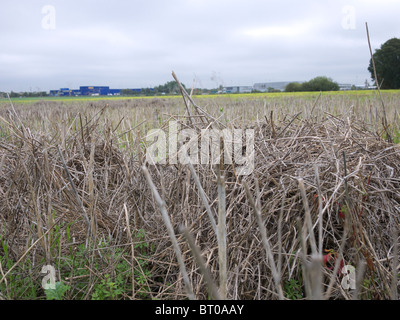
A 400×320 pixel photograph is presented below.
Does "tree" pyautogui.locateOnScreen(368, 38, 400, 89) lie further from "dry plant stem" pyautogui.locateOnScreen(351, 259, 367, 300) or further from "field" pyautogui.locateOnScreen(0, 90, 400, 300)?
"dry plant stem" pyautogui.locateOnScreen(351, 259, 367, 300)

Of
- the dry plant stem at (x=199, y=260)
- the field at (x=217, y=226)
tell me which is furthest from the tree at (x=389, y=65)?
the dry plant stem at (x=199, y=260)

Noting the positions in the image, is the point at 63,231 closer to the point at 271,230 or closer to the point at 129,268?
the point at 129,268

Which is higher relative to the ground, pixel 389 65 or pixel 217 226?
pixel 389 65

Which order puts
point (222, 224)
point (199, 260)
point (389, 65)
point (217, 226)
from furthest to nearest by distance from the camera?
point (389, 65)
point (217, 226)
point (222, 224)
point (199, 260)

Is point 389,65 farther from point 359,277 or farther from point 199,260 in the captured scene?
point 199,260

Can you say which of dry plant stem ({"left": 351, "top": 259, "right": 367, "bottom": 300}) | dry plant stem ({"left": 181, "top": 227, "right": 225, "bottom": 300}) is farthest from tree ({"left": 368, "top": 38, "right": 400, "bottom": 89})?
dry plant stem ({"left": 181, "top": 227, "right": 225, "bottom": 300})

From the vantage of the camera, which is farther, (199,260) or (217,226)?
(217,226)

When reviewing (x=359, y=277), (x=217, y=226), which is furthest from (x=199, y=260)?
(x=217, y=226)

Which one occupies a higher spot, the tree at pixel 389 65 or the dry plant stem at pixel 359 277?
the tree at pixel 389 65

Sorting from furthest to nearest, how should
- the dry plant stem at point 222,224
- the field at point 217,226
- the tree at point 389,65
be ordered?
the tree at point 389,65 → the field at point 217,226 → the dry plant stem at point 222,224

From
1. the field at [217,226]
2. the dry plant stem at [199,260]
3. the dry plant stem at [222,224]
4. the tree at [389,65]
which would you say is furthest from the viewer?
the tree at [389,65]

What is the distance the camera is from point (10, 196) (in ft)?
6.89

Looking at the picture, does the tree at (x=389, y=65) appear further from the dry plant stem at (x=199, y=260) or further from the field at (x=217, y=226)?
the dry plant stem at (x=199, y=260)
